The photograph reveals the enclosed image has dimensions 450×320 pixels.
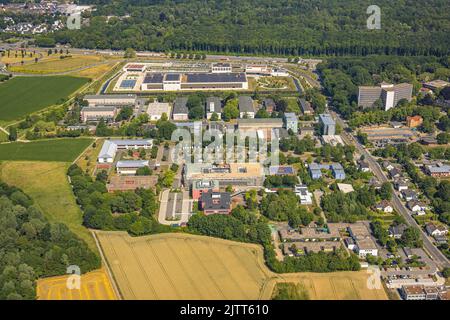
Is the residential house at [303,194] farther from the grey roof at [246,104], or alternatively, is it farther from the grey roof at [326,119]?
the grey roof at [246,104]

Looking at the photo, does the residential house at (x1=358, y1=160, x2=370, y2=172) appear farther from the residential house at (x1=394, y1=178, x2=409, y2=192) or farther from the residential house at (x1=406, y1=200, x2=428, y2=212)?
the residential house at (x1=406, y1=200, x2=428, y2=212)

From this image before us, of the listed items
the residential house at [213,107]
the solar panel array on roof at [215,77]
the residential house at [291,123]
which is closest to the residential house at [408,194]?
the residential house at [291,123]

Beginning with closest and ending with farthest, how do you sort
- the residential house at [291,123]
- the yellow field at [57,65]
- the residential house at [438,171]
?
the residential house at [438,171], the residential house at [291,123], the yellow field at [57,65]

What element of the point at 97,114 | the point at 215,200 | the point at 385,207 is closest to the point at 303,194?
the point at 385,207

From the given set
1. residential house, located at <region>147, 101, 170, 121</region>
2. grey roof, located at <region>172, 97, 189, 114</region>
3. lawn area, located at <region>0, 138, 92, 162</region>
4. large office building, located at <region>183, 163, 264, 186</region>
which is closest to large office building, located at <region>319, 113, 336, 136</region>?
large office building, located at <region>183, 163, 264, 186</region>
